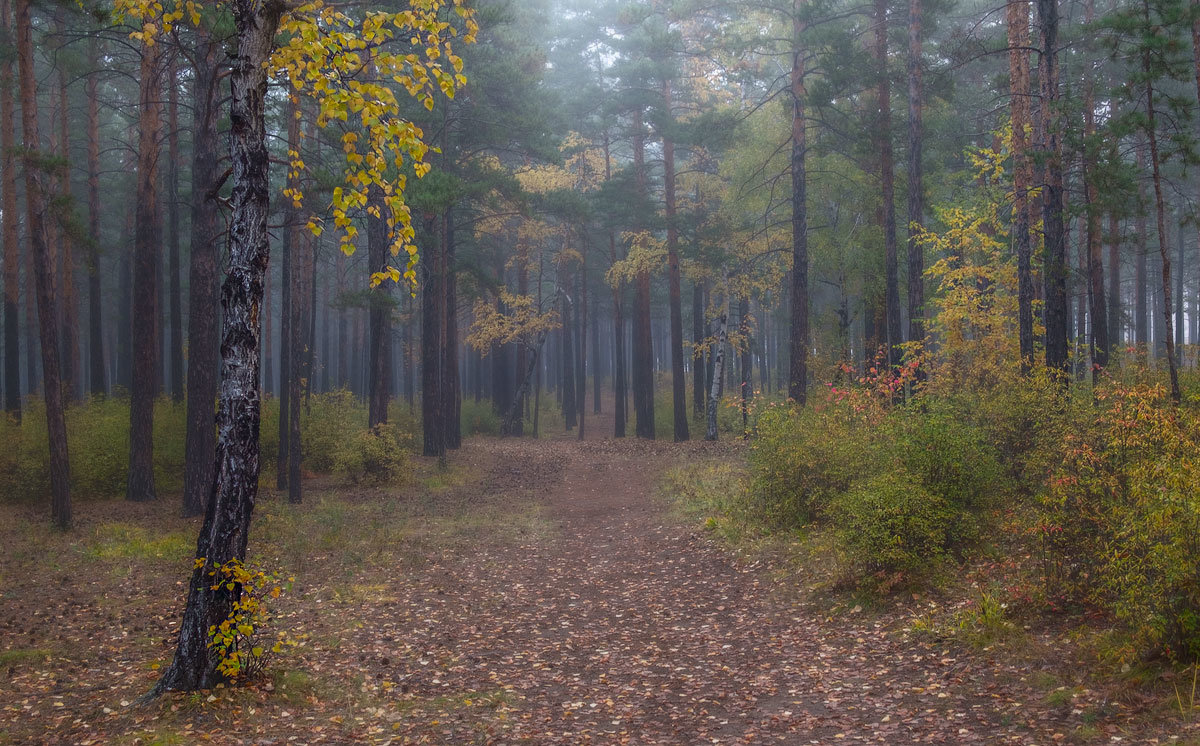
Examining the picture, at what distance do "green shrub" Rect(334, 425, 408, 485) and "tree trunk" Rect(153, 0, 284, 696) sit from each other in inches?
511

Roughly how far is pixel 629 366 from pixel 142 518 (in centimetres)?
5444

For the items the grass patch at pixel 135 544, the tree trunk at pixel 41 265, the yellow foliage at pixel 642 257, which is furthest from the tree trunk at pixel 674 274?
the tree trunk at pixel 41 265

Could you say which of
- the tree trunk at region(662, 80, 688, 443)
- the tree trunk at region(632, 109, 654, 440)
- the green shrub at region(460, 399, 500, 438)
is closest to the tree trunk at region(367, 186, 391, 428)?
the tree trunk at region(662, 80, 688, 443)

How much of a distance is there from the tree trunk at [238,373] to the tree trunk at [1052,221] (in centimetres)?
1097

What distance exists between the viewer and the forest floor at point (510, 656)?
17.6 feet

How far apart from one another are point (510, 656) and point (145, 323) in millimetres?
→ 11326

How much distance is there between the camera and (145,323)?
1484 cm

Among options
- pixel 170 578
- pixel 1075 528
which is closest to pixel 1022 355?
pixel 1075 528

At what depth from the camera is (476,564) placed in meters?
11.4

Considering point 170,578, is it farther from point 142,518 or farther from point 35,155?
point 35,155

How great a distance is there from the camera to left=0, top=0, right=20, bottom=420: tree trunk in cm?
1359

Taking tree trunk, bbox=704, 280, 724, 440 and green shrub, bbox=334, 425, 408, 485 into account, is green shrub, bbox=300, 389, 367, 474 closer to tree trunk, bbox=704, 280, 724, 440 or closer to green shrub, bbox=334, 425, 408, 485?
green shrub, bbox=334, 425, 408, 485

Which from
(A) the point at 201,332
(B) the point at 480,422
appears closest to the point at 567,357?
(B) the point at 480,422

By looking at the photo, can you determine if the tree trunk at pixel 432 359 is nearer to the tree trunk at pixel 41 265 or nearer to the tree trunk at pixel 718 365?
the tree trunk at pixel 718 365
